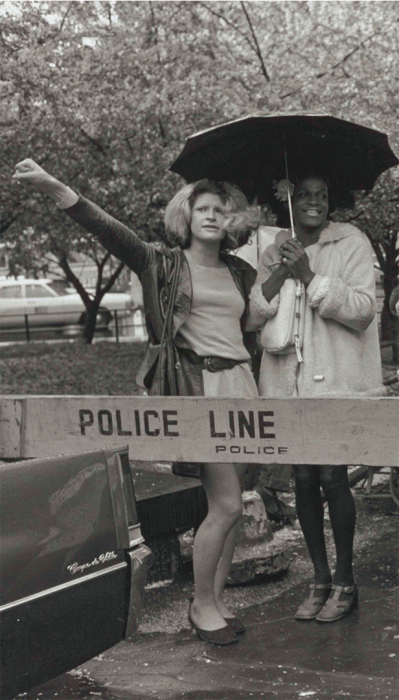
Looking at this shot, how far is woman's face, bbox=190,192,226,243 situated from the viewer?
4340 mm

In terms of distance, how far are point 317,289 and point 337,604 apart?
1.43 metres

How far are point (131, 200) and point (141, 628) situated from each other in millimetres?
8311

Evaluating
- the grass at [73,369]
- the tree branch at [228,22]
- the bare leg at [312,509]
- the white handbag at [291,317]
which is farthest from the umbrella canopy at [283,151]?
the grass at [73,369]

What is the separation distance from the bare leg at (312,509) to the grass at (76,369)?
23.0 feet

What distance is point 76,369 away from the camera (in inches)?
615

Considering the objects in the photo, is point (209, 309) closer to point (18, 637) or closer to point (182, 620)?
point (182, 620)

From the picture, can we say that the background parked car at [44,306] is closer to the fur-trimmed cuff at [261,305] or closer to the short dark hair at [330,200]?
the short dark hair at [330,200]

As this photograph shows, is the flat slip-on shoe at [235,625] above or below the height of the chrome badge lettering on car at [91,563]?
below

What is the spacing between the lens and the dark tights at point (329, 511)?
434cm

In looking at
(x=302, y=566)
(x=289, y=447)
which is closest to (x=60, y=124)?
(x=302, y=566)

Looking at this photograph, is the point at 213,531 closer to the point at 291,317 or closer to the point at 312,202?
the point at 291,317

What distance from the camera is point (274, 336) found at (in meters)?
4.36

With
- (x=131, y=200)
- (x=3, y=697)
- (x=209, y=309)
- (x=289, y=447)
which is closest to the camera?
(x=3, y=697)

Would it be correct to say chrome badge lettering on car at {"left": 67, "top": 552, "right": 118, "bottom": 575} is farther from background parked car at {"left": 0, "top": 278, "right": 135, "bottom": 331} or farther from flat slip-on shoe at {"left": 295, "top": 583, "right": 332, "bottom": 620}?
background parked car at {"left": 0, "top": 278, "right": 135, "bottom": 331}
